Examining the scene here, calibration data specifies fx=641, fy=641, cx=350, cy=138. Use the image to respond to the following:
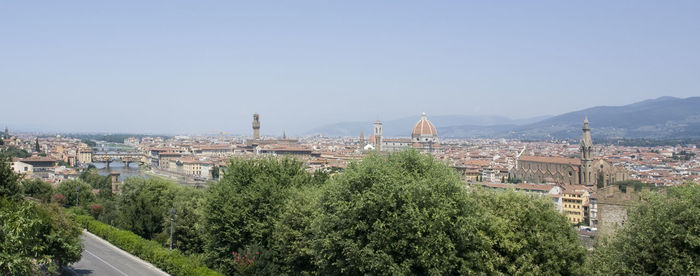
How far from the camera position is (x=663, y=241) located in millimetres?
9289

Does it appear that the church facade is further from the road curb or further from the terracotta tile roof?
the road curb

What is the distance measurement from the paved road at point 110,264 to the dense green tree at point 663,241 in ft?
33.2

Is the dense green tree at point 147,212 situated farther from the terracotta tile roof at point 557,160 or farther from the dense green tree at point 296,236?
the terracotta tile roof at point 557,160

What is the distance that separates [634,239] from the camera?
9602 mm

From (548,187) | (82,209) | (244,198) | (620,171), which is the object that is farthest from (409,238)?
(620,171)

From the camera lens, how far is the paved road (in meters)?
15.0

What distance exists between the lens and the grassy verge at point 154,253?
47.0 feet

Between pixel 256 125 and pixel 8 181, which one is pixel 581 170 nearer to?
pixel 8 181

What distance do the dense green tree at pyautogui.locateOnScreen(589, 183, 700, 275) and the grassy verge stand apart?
8.14 metres

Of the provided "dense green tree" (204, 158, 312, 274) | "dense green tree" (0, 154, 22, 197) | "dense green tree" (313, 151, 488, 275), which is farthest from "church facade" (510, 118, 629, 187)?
"dense green tree" (313, 151, 488, 275)

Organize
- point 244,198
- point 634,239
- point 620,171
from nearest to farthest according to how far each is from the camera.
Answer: point 634,239, point 244,198, point 620,171

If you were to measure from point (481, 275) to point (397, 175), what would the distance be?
230cm

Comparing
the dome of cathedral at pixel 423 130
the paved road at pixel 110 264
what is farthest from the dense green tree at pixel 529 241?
the dome of cathedral at pixel 423 130

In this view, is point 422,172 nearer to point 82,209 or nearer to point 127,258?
point 127,258
